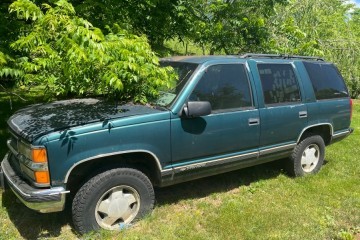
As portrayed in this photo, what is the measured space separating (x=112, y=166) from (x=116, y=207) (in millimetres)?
443

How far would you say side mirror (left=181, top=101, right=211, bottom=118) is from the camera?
3977 millimetres

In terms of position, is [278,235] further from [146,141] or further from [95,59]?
[95,59]

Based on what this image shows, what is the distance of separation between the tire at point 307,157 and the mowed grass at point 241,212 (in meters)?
0.14

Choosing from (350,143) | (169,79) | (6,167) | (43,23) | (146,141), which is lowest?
(350,143)

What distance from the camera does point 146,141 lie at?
12.8 feet

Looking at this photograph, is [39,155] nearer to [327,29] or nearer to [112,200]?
[112,200]

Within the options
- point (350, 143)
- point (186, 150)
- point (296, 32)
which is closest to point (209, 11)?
point (296, 32)

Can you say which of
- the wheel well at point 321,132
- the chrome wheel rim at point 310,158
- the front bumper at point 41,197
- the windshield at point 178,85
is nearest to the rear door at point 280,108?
the wheel well at point 321,132

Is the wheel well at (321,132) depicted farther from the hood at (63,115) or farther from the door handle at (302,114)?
the hood at (63,115)

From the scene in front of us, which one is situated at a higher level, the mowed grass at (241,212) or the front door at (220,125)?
the front door at (220,125)

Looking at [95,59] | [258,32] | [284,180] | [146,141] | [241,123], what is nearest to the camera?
[95,59]

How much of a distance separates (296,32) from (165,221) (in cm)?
603

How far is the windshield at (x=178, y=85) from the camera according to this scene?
13.9ft

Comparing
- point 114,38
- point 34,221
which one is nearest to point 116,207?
point 34,221
